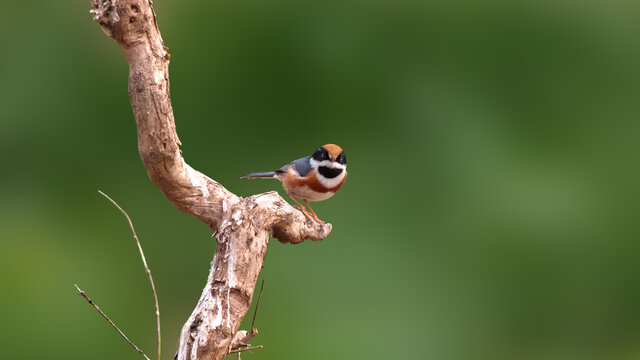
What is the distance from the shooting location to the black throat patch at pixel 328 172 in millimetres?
3428

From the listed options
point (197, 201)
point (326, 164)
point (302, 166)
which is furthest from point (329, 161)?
point (197, 201)

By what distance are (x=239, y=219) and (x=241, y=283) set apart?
0.29 m

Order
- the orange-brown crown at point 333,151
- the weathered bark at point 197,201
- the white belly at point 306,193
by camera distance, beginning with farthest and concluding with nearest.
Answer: the white belly at point 306,193 < the orange-brown crown at point 333,151 < the weathered bark at point 197,201

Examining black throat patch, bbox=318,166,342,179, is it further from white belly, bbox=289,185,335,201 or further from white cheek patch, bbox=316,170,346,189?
white belly, bbox=289,185,335,201

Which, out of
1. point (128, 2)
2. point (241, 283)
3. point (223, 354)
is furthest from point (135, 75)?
point (223, 354)

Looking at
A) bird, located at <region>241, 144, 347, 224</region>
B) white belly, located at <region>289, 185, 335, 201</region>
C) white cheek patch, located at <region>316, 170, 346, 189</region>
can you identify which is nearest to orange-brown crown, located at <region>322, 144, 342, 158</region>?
bird, located at <region>241, 144, 347, 224</region>

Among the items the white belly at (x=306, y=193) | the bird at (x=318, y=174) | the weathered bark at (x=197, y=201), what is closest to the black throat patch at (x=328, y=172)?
the bird at (x=318, y=174)

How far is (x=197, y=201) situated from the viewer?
9.15 feet

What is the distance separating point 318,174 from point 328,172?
59 millimetres

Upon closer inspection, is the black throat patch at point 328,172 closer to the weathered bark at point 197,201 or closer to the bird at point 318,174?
the bird at point 318,174

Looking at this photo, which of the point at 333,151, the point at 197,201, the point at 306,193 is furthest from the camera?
the point at 306,193

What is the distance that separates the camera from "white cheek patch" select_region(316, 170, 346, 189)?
3.43 meters

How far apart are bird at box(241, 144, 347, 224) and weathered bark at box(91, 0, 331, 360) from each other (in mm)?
369

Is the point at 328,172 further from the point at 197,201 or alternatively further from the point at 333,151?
the point at 197,201
